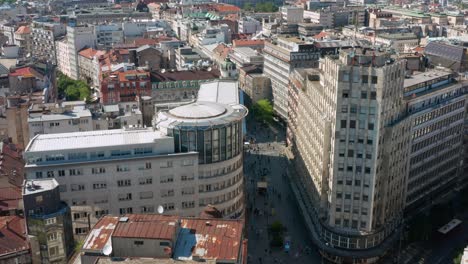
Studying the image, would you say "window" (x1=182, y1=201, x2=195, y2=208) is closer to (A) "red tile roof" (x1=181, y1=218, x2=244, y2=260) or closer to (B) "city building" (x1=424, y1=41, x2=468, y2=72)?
(A) "red tile roof" (x1=181, y1=218, x2=244, y2=260)

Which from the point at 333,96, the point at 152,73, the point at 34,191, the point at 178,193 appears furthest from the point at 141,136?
the point at 152,73

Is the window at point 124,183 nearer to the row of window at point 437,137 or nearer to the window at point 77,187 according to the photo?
the window at point 77,187

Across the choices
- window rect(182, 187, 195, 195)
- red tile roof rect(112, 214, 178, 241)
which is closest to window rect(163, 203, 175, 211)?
window rect(182, 187, 195, 195)

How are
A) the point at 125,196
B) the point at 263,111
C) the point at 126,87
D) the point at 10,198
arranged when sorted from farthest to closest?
the point at 263,111 → the point at 126,87 → the point at 10,198 → the point at 125,196

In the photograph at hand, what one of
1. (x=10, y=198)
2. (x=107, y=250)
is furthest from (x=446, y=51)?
(x=107, y=250)

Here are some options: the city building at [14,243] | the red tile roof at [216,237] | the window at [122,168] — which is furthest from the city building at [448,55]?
the city building at [14,243]

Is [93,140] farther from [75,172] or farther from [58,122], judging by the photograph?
[58,122]
